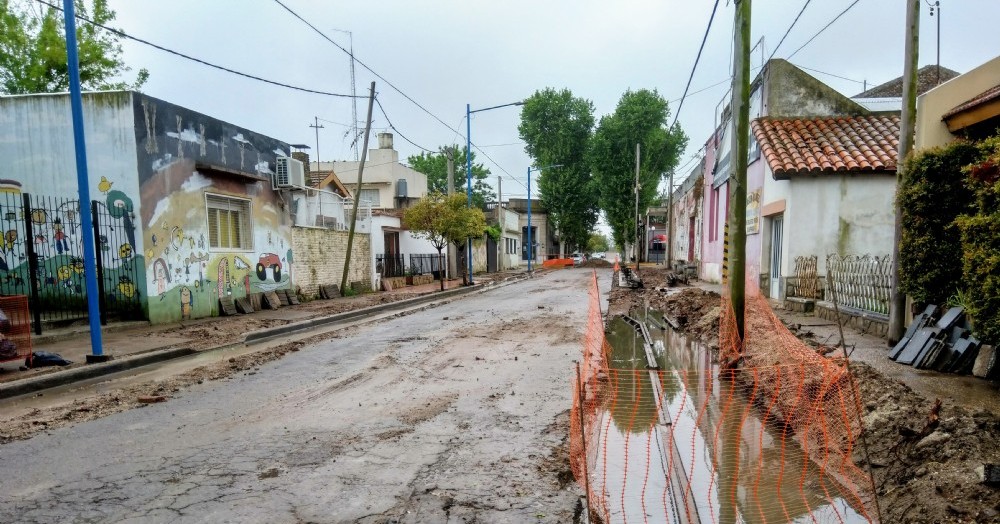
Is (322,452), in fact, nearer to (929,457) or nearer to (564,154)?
(929,457)

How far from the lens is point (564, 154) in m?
51.8

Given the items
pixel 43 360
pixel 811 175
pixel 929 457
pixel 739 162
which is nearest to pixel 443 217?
pixel 811 175

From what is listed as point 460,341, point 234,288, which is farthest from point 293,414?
point 234,288

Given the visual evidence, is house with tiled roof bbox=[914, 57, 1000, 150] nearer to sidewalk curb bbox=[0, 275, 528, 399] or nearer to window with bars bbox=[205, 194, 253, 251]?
sidewalk curb bbox=[0, 275, 528, 399]

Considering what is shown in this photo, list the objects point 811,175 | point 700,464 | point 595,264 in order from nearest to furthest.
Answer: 1. point 700,464
2. point 811,175
3. point 595,264

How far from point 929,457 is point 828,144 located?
11489 mm

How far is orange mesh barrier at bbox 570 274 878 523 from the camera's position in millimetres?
3781

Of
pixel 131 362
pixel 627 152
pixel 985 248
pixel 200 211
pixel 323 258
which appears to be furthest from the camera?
pixel 627 152

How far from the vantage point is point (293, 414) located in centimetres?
543

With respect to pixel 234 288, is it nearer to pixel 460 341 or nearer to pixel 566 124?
pixel 460 341

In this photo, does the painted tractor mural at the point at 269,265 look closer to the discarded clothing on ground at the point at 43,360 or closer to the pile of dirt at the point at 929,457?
the discarded clothing on ground at the point at 43,360

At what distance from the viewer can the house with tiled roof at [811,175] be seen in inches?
485

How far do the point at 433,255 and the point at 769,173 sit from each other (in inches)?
768

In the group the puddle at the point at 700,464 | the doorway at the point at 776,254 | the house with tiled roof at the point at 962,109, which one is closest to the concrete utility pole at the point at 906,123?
Answer: the house with tiled roof at the point at 962,109
